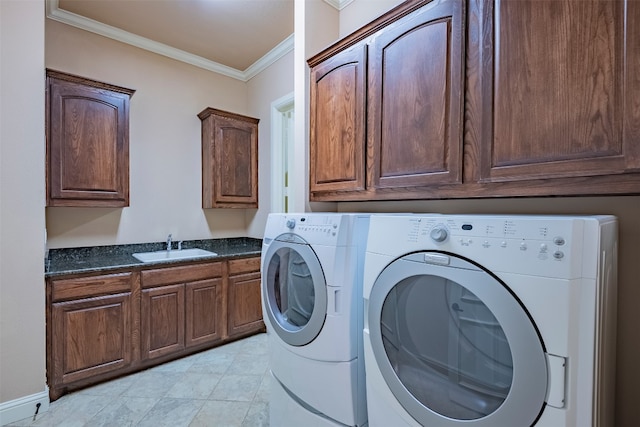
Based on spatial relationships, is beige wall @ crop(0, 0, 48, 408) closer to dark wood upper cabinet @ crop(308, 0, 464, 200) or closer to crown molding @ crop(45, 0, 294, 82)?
crown molding @ crop(45, 0, 294, 82)

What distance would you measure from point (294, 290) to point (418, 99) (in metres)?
1.09

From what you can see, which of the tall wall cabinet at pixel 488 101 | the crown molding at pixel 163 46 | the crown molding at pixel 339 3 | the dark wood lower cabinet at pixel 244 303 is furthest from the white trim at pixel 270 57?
the dark wood lower cabinet at pixel 244 303

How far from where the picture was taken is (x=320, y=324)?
4.31 ft

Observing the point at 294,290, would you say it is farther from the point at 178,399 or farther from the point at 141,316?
the point at 141,316

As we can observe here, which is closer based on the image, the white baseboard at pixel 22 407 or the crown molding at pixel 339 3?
the white baseboard at pixel 22 407

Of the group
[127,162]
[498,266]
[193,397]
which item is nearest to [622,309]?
[498,266]

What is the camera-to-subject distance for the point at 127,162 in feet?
8.25

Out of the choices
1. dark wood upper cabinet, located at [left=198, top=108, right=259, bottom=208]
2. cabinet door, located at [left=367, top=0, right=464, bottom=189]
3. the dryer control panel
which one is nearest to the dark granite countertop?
dark wood upper cabinet, located at [left=198, top=108, right=259, bottom=208]

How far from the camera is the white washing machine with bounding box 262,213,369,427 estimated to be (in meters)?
1.25

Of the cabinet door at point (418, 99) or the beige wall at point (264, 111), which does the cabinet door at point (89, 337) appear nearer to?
the beige wall at point (264, 111)

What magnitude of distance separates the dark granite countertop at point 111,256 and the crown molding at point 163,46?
1845 mm

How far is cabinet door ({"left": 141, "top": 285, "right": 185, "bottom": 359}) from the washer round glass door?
1.16 meters

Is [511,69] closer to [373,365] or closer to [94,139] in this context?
[373,365]

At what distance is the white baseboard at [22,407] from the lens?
1.72 metres
